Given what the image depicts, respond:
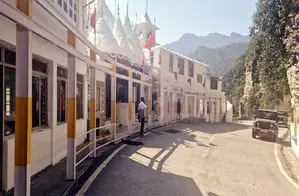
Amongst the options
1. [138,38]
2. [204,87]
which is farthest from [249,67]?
[138,38]

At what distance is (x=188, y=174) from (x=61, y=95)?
17.5 feet

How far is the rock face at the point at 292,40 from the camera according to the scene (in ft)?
55.3

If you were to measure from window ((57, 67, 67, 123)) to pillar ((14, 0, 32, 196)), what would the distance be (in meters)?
5.67

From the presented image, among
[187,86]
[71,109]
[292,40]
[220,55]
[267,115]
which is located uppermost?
[220,55]

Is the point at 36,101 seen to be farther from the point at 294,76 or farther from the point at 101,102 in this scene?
the point at 294,76

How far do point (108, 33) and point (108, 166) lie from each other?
2095 cm

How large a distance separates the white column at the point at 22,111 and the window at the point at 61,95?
223 inches

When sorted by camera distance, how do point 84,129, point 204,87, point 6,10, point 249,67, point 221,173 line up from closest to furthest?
point 6,10 < point 221,173 < point 84,129 < point 204,87 < point 249,67

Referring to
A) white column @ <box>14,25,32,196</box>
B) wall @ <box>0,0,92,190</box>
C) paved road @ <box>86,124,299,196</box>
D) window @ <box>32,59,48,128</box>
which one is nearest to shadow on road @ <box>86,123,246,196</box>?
paved road @ <box>86,124,299,196</box>

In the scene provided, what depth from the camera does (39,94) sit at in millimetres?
8500

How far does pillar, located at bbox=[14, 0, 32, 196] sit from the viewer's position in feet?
14.2

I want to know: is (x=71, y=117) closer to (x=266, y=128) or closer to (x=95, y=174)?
(x=95, y=174)

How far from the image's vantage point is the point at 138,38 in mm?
35750

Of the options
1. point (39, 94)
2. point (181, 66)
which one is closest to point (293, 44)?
point (39, 94)
